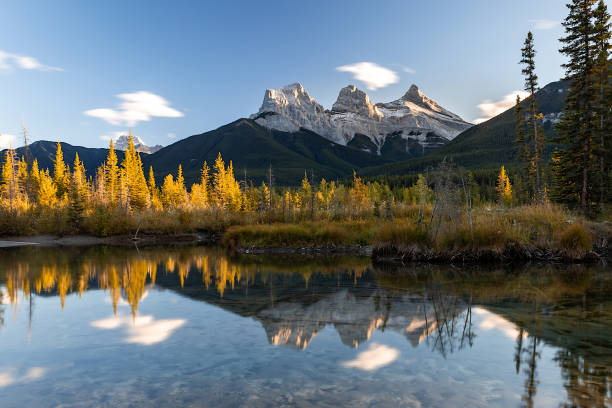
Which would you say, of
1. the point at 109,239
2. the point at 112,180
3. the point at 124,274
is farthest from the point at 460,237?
the point at 112,180

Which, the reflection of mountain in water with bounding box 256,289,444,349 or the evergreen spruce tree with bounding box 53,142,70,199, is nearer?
the reflection of mountain in water with bounding box 256,289,444,349

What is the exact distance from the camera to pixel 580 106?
82.3ft

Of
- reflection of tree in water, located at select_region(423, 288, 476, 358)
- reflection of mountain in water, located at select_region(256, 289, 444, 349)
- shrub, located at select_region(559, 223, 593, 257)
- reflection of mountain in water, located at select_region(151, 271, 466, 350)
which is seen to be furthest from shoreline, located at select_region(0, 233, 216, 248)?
reflection of tree in water, located at select_region(423, 288, 476, 358)

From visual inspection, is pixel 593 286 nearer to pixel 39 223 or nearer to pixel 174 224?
pixel 174 224

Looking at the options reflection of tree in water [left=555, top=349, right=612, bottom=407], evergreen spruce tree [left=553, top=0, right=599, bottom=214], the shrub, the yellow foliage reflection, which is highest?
evergreen spruce tree [left=553, top=0, right=599, bottom=214]

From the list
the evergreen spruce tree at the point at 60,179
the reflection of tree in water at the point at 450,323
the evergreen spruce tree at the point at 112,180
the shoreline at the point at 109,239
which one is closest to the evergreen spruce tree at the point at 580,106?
the reflection of tree in water at the point at 450,323

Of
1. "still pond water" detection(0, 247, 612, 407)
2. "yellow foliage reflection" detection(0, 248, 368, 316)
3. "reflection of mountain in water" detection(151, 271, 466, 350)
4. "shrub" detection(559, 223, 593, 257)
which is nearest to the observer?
"still pond water" detection(0, 247, 612, 407)

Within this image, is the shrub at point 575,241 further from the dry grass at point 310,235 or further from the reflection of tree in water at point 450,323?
the dry grass at point 310,235

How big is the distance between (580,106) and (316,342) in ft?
88.2

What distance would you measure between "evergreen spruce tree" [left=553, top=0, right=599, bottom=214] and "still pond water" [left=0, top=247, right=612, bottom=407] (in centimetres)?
1449

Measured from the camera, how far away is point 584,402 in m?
4.59

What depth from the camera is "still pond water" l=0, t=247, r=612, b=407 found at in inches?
201

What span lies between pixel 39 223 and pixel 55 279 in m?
32.2

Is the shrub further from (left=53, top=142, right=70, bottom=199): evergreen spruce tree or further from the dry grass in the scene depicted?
(left=53, top=142, right=70, bottom=199): evergreen spruce tree
